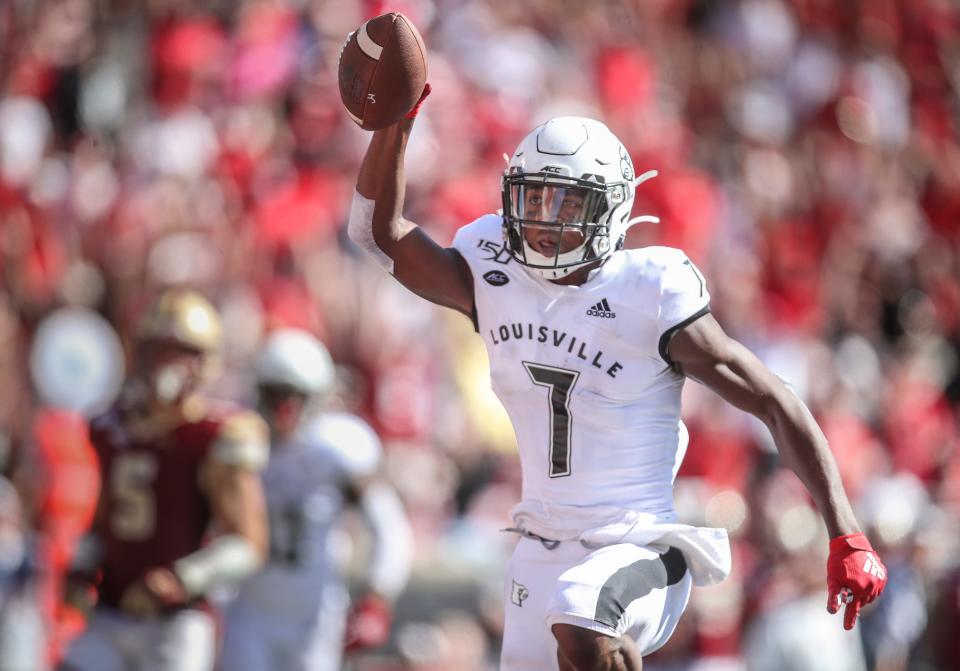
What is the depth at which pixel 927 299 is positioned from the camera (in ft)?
39.7

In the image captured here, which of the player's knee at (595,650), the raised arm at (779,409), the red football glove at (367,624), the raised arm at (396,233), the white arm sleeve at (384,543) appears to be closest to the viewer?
the player's knee at (595,650)

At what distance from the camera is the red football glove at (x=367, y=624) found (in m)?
7.00

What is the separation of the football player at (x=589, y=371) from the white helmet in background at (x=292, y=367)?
94.2 inches

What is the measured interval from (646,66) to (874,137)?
2039 mm

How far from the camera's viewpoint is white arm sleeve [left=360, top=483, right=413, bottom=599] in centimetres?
713

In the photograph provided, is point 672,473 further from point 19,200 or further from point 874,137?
point 874,137

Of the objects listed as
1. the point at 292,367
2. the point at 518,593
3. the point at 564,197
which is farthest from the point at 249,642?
the point at 564,197

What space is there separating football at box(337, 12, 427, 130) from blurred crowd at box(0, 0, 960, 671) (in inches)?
131

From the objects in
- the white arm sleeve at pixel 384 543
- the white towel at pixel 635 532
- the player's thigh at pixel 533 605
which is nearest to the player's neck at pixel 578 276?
the white towel at pixel 635 532

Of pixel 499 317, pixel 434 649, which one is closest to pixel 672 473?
pixel 499 317

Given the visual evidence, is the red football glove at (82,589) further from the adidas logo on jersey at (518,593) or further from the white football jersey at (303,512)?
the adidas logo on jersey at (518,593)

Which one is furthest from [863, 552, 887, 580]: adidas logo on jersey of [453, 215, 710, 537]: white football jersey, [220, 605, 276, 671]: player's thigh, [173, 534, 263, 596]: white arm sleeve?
[220, 605, 276, 671]: player's thigh

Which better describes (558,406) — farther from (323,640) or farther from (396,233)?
(323,640)

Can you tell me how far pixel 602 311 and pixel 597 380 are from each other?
19 cm
